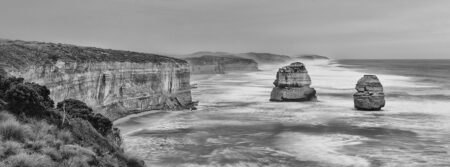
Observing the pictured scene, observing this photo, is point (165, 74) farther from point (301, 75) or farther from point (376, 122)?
point (376, 122)

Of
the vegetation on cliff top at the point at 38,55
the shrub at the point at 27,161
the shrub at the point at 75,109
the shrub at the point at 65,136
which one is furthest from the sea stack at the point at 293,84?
the shrub at the point at 27,161

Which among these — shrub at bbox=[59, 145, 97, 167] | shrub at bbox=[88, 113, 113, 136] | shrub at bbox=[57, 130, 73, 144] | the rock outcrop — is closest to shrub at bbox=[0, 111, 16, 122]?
shrub at bbox=[57, 130, 73, 144]

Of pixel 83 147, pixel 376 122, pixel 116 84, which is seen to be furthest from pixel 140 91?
pixel 83 147

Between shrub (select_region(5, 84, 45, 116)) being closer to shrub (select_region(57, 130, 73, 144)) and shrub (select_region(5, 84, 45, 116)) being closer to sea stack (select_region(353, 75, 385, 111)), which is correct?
shrub (select_region(57, 130, 73, 144))

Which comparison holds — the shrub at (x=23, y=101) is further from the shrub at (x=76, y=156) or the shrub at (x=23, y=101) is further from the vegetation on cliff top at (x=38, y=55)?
the vegetation on cliff top at (x=38, y=55)

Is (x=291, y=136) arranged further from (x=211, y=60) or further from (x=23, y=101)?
(x=211, y=60)

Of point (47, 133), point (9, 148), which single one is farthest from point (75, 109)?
point (9, 148)

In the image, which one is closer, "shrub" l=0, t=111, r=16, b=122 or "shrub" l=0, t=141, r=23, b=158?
"shrub" l=0, t=141, r=23, b=158

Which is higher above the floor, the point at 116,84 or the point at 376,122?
the point at 116,84
